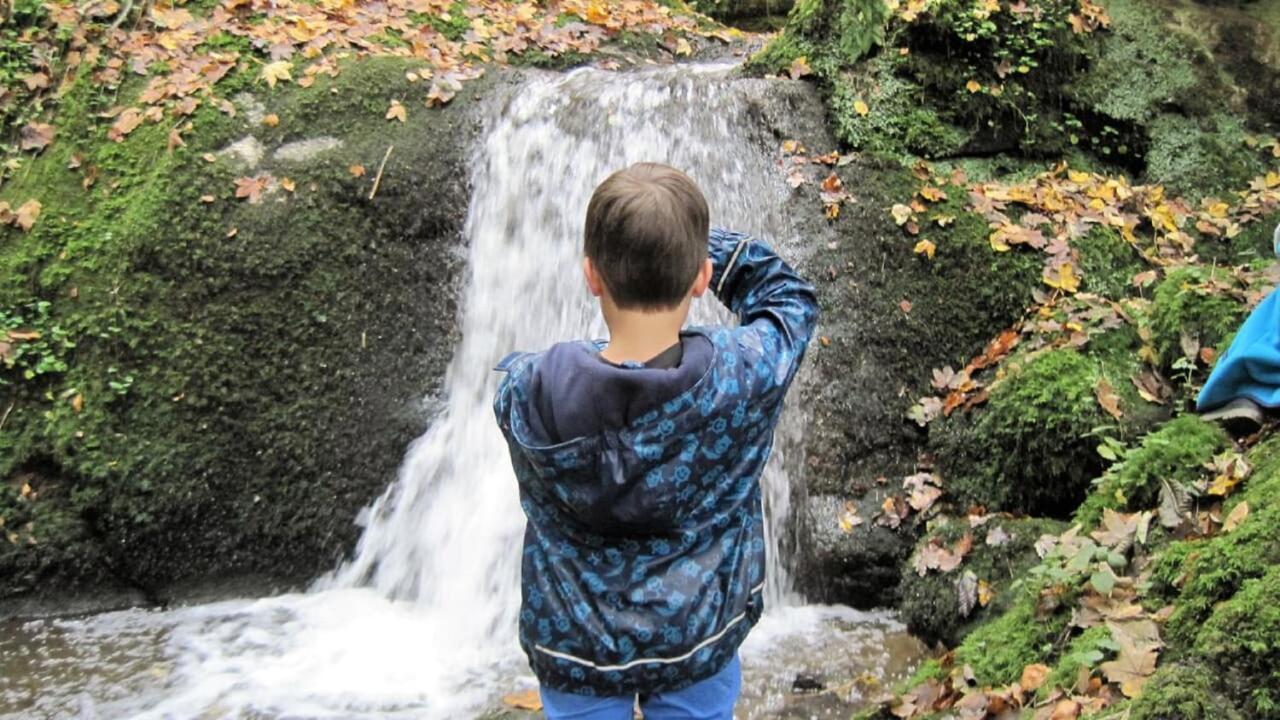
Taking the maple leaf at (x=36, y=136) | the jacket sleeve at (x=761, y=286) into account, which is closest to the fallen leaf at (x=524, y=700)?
the jacket sleeve at (x=761, y=286)

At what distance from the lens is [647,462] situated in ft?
6.77

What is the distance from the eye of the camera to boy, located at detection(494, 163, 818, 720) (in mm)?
2039

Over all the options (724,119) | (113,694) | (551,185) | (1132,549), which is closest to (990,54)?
(724,119)

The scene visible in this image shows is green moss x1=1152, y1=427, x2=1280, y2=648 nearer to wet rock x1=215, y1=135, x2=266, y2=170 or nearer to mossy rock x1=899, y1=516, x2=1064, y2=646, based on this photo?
mossy rock x1=899, y1=516, x2=1064, y2=646

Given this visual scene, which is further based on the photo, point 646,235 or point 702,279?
point 702,279

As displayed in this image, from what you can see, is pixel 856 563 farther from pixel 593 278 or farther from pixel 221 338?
pixel 221 338

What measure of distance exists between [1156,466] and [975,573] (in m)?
0.98

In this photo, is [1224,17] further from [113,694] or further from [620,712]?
[113,694]

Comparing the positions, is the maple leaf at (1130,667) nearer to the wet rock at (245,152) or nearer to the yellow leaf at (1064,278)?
the yellow leaf at (1064,278)

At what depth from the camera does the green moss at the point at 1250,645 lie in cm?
258

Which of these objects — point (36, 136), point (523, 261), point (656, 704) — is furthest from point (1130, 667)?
point (36, 136)

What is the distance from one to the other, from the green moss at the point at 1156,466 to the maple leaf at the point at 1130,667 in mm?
1128

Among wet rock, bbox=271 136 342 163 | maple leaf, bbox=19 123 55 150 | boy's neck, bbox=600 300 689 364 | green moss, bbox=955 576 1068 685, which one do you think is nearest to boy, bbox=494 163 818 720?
boy's neck, bbox=600 300 689 364

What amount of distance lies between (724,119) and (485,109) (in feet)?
5.62
